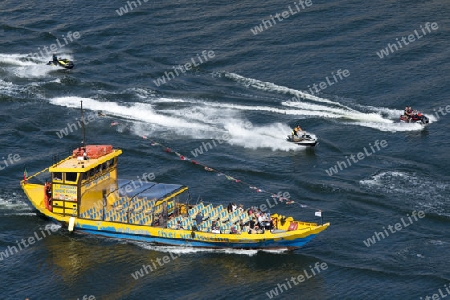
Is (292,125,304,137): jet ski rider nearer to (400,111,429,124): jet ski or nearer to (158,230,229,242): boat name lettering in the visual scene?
(400,111,429,124): jet ski

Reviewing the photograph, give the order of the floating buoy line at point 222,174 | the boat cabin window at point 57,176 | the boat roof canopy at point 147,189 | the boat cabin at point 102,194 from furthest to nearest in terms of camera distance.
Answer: the floating buoy line at point 222,174
the boat roof canopy at point 147,189
the boat cabin window at point 57,176
the boat cabin at point 102,194

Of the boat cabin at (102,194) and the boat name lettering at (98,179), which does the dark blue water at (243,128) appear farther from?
the boat name lettering at (98,179)

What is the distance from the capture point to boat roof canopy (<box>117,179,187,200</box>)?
9131 centimetres

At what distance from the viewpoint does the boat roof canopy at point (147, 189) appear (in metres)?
91.3

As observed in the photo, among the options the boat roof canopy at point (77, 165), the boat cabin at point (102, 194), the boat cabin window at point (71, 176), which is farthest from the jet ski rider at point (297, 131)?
the boat cabin window at point (71, 176)

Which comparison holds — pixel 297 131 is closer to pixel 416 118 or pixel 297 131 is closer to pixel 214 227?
pixel 416 118

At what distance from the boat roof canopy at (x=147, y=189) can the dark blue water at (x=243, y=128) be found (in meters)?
5.50

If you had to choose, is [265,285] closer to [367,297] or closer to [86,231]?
[367,297]

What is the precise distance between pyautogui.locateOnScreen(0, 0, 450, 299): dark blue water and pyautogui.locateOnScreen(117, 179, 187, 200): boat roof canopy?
5.50 m

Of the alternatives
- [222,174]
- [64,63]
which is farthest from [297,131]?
[64,63]

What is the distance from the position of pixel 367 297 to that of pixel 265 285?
8940mm

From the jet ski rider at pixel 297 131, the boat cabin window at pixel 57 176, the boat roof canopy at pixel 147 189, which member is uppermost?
the boat cabin window at pixel 57 176

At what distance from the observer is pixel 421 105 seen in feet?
407

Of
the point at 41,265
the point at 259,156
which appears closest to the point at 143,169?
the point at 259,156
